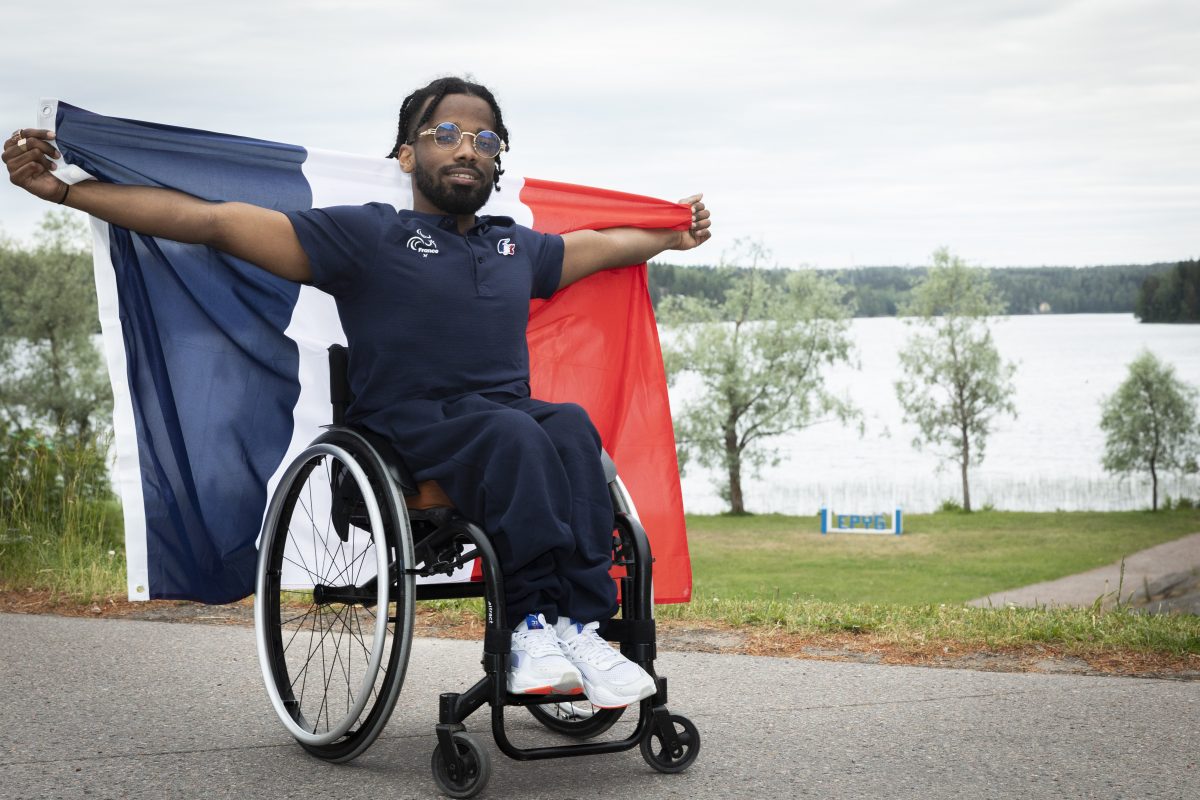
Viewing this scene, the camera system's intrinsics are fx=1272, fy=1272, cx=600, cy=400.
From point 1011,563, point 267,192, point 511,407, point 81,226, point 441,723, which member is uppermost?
point 81,226

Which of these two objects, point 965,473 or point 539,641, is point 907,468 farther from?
point 539,641

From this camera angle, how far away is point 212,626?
16.3 ft

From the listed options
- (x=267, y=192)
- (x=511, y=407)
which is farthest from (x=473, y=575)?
(x=267, y=192)

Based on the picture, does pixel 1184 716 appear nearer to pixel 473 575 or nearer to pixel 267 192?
pixel 473 575

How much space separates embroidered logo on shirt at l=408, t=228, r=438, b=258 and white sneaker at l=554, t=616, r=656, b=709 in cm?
102

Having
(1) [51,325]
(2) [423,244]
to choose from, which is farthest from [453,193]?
(1) [51,325]

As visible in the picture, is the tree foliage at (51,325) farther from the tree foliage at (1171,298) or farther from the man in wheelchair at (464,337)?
the tree foliage at (1171,298)

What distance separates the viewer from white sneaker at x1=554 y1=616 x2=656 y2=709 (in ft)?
8.84

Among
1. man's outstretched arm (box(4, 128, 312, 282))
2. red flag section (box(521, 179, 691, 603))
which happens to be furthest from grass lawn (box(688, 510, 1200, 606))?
man's outstretched arm (box(4, 128, 312, 282))

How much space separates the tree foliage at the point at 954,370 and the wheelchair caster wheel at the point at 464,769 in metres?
54.2

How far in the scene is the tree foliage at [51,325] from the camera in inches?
1581

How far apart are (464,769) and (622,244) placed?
69.2 inches

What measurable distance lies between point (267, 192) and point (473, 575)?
1.27 m

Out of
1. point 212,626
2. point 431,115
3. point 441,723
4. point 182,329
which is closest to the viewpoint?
point 441,723
